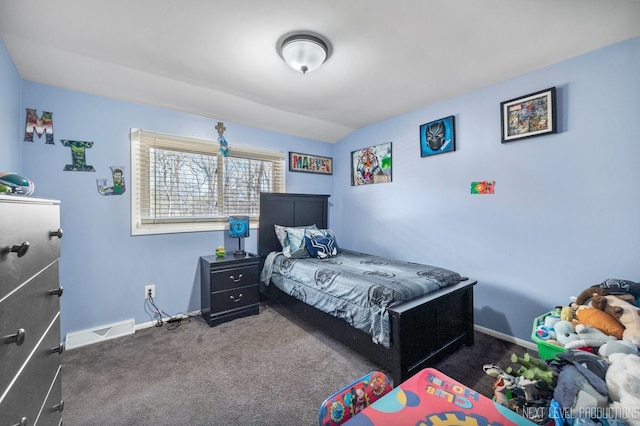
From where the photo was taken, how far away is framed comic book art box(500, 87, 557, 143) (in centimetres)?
207

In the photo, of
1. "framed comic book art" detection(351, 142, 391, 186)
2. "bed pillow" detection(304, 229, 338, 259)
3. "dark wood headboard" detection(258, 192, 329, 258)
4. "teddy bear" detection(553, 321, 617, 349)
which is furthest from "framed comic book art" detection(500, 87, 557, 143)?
"dark wood headboard" detection(258, 192, 329, 258)

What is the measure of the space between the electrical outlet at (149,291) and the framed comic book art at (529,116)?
3661 millimetres

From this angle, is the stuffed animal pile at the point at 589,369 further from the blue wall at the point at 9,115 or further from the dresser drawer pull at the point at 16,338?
the blue wall at the point at 9,115

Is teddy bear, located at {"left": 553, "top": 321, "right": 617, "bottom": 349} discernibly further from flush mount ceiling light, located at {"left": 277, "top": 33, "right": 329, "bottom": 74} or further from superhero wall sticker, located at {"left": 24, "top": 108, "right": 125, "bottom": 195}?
superhero wall sticker, located at {"left": 24, "top": 108, "right": 125, "bottom": 195}

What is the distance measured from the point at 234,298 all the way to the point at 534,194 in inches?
117

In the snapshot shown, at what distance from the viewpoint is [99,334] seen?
2.30 m

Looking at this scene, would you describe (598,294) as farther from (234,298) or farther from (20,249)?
(234,298)

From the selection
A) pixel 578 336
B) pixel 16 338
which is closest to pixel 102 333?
pixel 16 338

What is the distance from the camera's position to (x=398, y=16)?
1.56 meters

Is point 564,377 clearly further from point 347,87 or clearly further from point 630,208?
point 347,87

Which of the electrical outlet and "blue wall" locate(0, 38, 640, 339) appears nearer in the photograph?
"blue wall" locate(0, 38, 640, 339)

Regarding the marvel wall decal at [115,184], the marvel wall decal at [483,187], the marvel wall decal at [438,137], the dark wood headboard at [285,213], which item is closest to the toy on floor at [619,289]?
the marvel wall decal at [483,187]

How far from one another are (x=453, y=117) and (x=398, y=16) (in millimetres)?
1445

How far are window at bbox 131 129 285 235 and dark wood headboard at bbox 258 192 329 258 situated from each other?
0.47 feet
